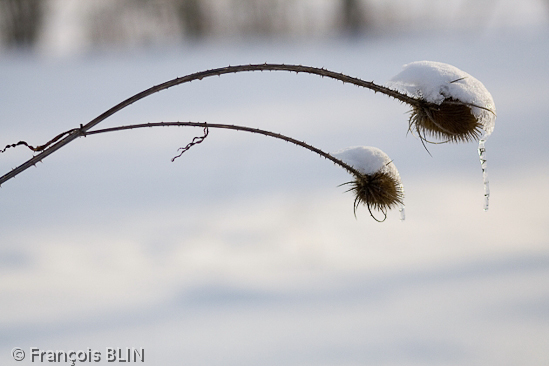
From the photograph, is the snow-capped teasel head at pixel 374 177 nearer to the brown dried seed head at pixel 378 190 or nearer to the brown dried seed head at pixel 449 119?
the brown dried seed head at pixel 378 190

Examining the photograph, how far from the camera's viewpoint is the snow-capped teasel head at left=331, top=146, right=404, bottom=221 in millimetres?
1242

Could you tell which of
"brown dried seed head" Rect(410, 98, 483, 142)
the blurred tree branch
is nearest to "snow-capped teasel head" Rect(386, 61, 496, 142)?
"brown dried seed head" Rect(410, 98, 483, 142)

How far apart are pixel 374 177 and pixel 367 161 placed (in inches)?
1.7

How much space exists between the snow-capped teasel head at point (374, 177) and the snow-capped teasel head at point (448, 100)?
0.15 m

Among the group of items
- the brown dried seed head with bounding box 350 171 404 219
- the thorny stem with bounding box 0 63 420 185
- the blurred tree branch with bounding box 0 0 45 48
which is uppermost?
the blurred tree branch with bounding box 0 0 45 48

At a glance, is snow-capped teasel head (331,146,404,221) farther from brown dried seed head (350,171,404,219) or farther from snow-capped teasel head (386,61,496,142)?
snow-capped teasel head (386,61,496,142)

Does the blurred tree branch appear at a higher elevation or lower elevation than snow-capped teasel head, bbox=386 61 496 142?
higher

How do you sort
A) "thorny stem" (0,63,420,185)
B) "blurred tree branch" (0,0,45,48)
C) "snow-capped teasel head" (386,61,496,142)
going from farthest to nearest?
"blurred tree branch" (0,0,45,48), "snow-capped teasel head" (386,61,496,142), "thorny stem" (0,63,420,185)

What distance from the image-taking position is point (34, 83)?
18.2 feet

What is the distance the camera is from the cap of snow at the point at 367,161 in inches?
48.9

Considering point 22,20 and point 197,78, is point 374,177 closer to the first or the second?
point 197,78

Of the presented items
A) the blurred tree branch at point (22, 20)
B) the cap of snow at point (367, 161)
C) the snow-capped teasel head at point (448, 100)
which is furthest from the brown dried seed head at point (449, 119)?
the blurred tree branch at point (22, 20)

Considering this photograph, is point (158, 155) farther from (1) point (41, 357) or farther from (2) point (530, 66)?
(2) point (530, 66)

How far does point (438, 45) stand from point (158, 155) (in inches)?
161
